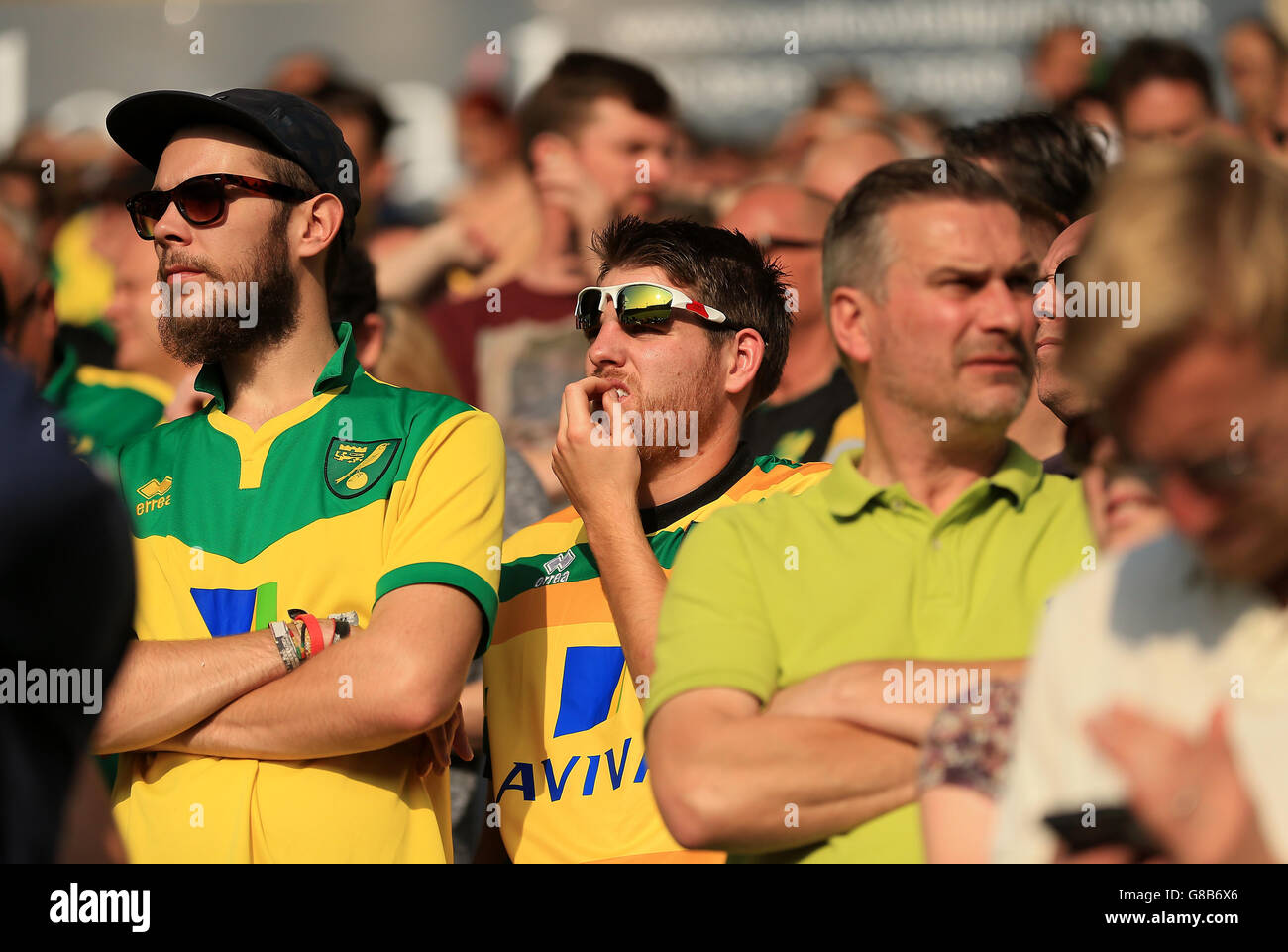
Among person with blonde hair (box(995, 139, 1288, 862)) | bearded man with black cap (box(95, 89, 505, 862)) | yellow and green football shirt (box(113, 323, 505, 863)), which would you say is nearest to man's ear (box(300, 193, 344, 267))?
bearded man with black cap (box(95, 89, 505, 862))

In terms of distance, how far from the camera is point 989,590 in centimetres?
251

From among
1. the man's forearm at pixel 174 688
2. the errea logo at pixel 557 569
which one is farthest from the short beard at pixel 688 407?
the man's forearm at pixel 174 688

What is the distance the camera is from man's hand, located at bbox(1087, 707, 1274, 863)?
171cm

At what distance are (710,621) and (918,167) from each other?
96 centimetres

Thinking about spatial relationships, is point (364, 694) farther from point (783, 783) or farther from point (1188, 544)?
point (1188, 544)

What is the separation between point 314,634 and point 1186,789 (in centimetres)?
170

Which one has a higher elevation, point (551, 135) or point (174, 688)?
point (551, 135)

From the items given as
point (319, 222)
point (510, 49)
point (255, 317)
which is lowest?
point (255, 317)

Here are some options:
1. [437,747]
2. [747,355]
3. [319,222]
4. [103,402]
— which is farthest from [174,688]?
[103,402]

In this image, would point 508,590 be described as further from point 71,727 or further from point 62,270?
point 62,270

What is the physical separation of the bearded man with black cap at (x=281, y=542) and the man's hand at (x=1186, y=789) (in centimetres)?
140

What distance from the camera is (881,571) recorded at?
2.56 meters

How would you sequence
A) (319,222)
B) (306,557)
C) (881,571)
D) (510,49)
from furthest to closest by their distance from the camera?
1. (510,49)
2. (319,222)
3. (306,557)
4. (881,571)
